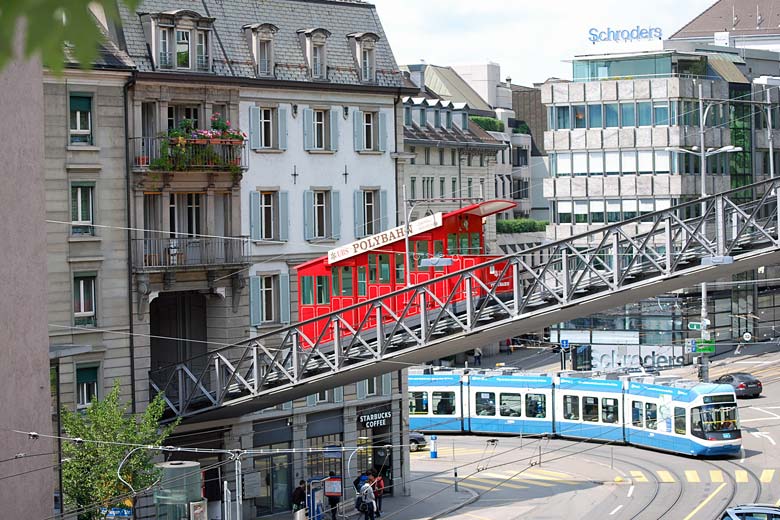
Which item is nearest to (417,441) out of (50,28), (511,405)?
(511,405)

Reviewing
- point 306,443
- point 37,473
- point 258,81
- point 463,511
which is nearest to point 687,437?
point 463,511

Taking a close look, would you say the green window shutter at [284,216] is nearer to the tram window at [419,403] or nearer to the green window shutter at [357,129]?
the green window shutter at [357,129]

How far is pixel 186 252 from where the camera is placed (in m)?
40.0

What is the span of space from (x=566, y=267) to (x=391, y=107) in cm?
1762

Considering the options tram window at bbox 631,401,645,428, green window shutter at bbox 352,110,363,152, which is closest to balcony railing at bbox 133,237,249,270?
green window shutter at bbox 352,110,363,152

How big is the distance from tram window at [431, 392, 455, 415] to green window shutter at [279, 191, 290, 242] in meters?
22.6

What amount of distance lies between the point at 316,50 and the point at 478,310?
14902 mm

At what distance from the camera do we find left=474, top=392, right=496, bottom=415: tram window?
63250 millimetres

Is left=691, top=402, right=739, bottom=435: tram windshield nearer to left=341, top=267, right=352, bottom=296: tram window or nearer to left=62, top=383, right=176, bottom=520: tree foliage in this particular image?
left=341, top=267, right=352, bottom=296: tram window

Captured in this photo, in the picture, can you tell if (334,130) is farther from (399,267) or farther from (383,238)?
(399,267)

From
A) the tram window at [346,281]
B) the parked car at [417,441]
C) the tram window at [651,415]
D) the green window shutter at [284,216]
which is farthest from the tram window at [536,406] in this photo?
the tram window at [346,281]

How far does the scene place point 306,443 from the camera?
44344mm

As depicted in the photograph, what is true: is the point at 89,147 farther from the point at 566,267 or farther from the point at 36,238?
the point at 566,267

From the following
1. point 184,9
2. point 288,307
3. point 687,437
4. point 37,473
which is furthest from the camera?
point 687,437
